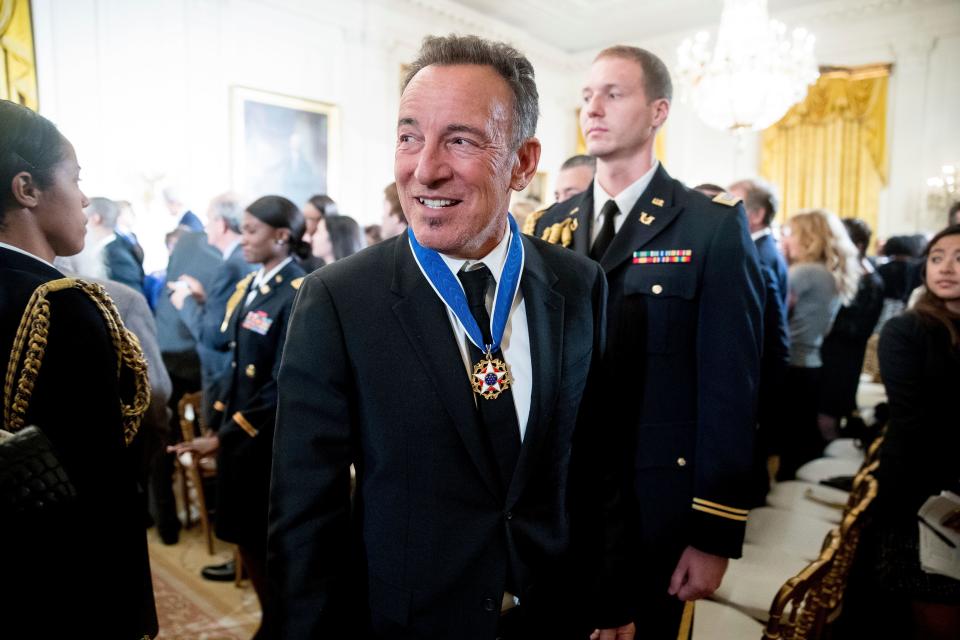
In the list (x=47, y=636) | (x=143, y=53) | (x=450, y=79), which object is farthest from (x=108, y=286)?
(x=143, y=53)

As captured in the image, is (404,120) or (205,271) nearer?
(404,120)

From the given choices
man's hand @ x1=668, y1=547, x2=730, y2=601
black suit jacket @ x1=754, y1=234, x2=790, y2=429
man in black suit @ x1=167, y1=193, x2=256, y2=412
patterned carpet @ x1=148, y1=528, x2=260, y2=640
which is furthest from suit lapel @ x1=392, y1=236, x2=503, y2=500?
patterned carpet @ x1=148, y1=528, x2=260, y2=640

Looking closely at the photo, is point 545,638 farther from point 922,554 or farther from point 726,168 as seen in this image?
point 726,168

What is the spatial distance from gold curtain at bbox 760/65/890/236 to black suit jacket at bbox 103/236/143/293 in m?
9.02

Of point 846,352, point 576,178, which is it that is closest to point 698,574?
point 576,178

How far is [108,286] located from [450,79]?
2.03m

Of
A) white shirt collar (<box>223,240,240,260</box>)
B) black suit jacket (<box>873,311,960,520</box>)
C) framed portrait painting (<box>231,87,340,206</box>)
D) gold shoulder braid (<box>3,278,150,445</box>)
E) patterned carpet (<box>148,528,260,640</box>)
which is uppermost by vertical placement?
framed portrait painting (<box>231,87,340,206</box>)

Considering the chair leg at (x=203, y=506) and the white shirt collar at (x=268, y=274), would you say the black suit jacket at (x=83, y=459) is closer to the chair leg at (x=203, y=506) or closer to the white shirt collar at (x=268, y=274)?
the white shirt collar at (x=268, y=274)

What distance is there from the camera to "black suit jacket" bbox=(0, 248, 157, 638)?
3.66 ft

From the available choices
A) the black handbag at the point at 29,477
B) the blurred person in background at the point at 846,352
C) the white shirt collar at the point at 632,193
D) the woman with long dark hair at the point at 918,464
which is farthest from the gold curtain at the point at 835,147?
the black handbag at the point at 29,477

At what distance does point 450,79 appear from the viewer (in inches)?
43.9

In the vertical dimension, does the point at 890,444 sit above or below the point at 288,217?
below

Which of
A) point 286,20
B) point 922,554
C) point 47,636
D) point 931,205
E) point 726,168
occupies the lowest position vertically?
point 922,554

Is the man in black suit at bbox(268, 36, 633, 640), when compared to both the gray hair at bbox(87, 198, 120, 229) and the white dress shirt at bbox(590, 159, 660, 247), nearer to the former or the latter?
the white dress shirt at bbox(590, 159, 660, 247)
